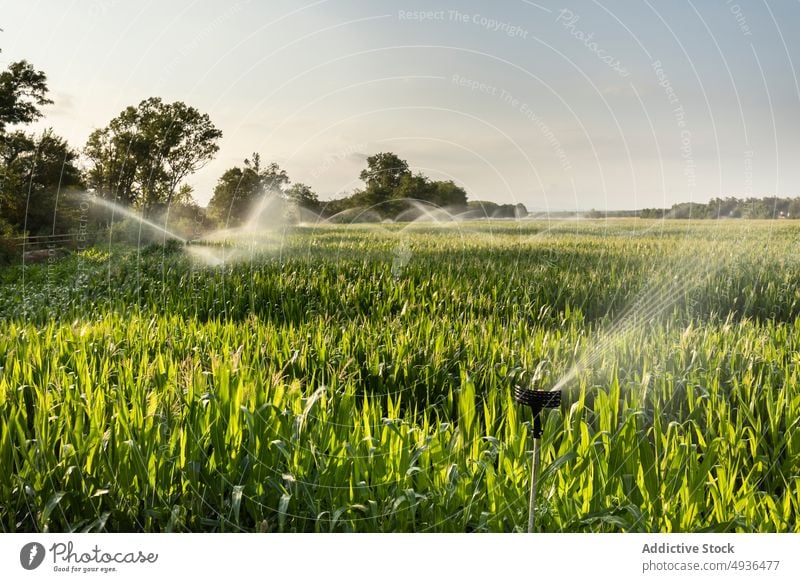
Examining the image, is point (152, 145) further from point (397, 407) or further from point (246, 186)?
point (397, 407)

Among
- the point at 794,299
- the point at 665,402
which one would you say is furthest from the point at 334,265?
the point at 794,299

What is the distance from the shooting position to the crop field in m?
3.19

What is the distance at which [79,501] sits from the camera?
3203 millimetres

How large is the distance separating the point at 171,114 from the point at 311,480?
12.2 feet
